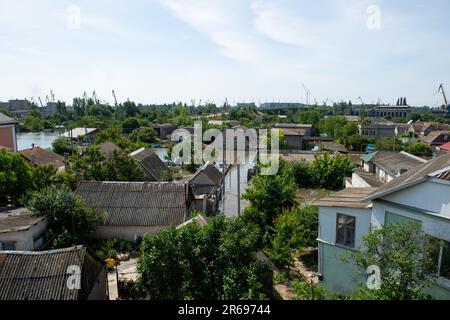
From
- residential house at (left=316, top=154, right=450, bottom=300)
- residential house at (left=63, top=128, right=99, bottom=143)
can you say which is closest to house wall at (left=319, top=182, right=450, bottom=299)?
residential house at (left=316, top=154, right=450, bottom=300)

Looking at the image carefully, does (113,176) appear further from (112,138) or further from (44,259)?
(112,138)

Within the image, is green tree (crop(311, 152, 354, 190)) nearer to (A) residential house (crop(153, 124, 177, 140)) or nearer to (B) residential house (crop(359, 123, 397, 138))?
(B) residential house (crop(359, 123, 397, 138))

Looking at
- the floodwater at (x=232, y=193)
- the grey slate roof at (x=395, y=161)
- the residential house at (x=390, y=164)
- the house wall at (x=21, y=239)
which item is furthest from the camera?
the grey slate roof at (x=395, y=161)

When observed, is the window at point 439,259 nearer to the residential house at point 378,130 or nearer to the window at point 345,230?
the window at point 345,230

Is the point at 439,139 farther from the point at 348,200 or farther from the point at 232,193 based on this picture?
the point at 348,200

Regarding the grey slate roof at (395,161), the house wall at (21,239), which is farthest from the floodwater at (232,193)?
the grey slate roof at (395,161)
